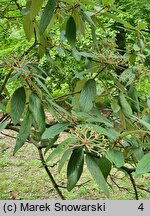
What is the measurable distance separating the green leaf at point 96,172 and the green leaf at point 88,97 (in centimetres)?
18

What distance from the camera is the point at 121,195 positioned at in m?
2.58

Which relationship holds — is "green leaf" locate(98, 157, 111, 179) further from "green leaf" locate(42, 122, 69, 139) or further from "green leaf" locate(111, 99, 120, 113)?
"green leaf" locate(111, 99, 120, 113)

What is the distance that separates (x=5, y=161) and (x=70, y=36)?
271cm

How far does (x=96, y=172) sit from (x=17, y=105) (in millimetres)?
232

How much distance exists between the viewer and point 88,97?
32.6 inches

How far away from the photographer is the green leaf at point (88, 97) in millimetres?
805

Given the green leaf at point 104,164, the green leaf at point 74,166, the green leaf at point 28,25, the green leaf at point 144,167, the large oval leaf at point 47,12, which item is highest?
the large oval leaf at point 47,12

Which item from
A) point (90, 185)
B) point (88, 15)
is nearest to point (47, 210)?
point (88, 15)

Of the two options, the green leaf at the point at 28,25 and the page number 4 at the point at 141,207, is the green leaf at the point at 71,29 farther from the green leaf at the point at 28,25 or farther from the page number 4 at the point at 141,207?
the page number 4 at the point at 141,207

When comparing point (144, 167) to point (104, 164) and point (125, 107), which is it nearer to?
point (104, 164)

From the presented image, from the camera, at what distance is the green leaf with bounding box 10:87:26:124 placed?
729 millimetres

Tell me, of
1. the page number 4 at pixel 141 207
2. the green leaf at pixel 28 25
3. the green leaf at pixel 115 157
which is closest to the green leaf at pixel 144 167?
the green leaf at pixel 115 157

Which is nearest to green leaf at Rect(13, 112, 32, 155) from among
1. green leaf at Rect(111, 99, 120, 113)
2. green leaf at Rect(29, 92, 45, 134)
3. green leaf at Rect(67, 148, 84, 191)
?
green leaf at Rect(29, 92, 45, 134)

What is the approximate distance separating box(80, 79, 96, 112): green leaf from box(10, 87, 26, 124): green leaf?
141mm
